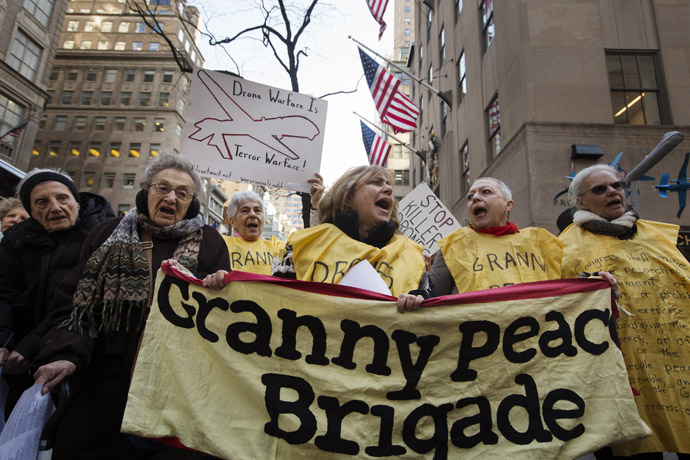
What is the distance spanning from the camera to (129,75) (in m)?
50.2

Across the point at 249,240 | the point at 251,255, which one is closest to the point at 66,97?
the point at 249,240

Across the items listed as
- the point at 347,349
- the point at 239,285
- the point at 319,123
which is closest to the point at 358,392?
the point at 347,349

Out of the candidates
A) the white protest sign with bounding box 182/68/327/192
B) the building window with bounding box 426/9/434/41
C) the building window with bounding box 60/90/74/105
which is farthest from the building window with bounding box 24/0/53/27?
the white protest sign with bounding box 182/68/327/192

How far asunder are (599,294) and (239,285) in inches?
78.4

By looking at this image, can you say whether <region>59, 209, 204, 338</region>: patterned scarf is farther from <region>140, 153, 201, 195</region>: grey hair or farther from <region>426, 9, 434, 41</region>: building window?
<region>426, 9, 434, 41</region>: building window

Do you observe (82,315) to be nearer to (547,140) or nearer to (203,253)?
(203,253)

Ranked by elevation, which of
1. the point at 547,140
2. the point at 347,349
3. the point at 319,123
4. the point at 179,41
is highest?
the point at 179,41

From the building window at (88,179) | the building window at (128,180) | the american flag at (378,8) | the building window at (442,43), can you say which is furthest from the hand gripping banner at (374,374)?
the building window at (88,179)

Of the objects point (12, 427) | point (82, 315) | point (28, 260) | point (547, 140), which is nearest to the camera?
point (12, 427)

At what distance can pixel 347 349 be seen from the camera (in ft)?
6.72

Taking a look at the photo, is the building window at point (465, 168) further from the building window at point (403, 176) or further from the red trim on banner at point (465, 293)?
the building window at point (403, 176)

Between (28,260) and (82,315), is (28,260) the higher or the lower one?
the higher one

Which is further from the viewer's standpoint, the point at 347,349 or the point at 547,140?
the point at 547,140

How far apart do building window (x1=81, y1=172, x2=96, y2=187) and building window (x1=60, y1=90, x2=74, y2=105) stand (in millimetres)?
10522
